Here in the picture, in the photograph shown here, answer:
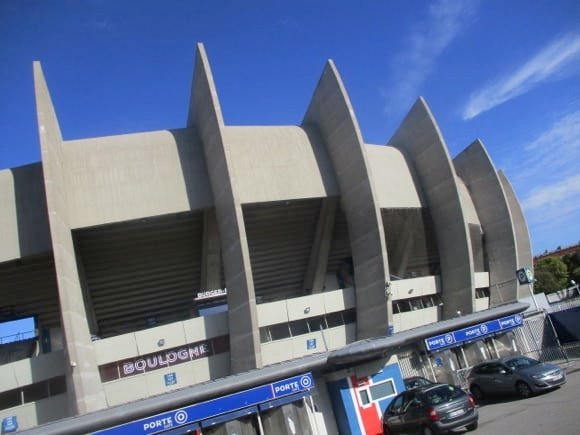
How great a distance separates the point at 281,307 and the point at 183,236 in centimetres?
654

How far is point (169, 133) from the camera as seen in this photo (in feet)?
78.5

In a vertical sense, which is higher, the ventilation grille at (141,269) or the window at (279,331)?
the ventilation grille at (141,269)

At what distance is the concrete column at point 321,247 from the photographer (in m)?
25.2

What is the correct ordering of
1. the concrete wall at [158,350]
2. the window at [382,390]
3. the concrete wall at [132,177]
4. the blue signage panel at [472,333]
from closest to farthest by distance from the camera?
the window at [382,390], the blue signage panel at [472,333], the concrete wall at [158,350], the concrete wall at [132,177]

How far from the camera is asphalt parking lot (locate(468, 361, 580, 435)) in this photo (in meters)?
9.38

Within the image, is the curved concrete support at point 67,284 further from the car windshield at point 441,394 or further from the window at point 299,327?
the car windshield at point 441,394

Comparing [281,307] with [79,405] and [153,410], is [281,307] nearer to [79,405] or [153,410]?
[79,405]

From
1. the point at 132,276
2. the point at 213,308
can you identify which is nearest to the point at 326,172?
the point at 213,308

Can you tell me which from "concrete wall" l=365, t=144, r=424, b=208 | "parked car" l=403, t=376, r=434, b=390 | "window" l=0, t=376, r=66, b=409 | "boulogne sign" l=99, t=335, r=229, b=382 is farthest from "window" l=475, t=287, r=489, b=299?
"window" l=0, t=376, r=66, b=409

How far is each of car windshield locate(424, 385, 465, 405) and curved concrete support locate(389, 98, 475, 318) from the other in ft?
46.9

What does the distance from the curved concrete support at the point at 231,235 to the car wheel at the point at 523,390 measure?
9474 mm

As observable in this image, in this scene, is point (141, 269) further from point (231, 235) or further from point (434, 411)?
point (434, 411)

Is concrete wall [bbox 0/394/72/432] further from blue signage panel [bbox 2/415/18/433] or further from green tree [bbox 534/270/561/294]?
green tree [bbox 534/270/561/294]

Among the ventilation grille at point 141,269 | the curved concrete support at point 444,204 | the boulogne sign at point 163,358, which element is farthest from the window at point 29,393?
the curved concrete support at point 444,204
